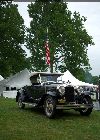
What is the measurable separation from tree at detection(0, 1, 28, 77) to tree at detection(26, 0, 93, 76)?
770 centimetres

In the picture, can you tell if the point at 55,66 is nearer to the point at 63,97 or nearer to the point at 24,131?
the point at 63,97

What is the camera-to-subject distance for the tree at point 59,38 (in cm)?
→ 5369

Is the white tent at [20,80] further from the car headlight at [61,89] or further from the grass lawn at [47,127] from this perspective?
the car headlight at [61,89]

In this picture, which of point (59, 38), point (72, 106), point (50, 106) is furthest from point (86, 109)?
point (59, 38)

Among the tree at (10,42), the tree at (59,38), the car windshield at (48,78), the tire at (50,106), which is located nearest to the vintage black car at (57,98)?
the tire at (50,106)

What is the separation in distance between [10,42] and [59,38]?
11744 mm

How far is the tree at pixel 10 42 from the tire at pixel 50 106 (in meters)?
28.2

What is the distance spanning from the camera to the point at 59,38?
54.5 meters

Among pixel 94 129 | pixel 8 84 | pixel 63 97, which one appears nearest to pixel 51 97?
pixel 63 97

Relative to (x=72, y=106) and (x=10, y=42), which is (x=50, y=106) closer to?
(x=72, y=106)

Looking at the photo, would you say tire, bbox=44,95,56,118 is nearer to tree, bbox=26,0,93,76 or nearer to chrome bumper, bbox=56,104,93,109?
chrome bumper, bbox=56,104,93,109

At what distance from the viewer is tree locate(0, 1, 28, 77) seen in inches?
1724

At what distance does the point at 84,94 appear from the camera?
16.1 metres

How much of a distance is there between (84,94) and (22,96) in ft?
12.4
